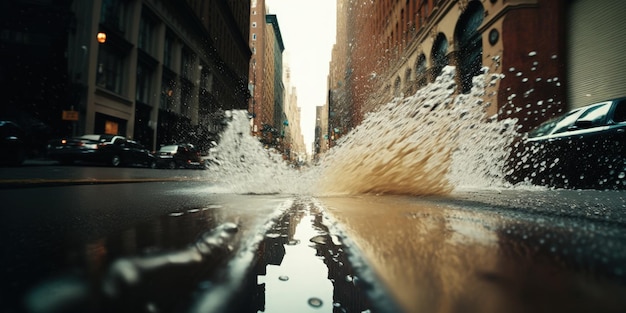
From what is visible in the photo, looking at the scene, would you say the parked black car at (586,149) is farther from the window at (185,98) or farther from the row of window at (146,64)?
the window at (185,98)

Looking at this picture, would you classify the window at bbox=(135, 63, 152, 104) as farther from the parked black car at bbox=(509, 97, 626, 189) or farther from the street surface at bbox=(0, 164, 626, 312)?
the street surface at bbox=(0, 164, 626, 312)

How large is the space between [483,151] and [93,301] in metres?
6.02

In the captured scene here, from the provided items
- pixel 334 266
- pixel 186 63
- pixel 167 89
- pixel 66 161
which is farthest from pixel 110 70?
pixel 334 266

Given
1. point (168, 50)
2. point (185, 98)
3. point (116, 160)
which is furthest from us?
point (185, 98)

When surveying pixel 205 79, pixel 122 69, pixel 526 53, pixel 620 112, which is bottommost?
pixel 620 112

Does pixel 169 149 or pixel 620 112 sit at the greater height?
pixel 620 112

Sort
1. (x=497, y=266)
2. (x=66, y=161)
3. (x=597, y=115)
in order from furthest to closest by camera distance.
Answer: (x=66, y=161) < (x=597, y=115) < (x=497, y=266)

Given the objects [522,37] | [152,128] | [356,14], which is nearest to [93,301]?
[522,37]

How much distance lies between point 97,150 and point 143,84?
9389mm

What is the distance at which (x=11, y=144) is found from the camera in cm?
675

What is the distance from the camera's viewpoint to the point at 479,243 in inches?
38.8

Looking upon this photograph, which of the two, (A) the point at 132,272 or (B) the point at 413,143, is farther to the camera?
(B) the point at 413,143

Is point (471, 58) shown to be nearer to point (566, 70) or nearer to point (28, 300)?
point (566, 70)

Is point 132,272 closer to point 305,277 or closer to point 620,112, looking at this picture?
point 305,277
